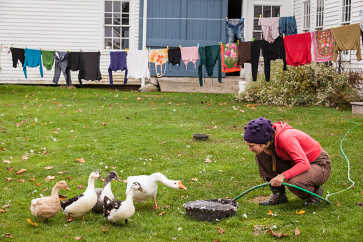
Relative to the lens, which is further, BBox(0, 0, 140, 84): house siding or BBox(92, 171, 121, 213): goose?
BBox(0, 0, 140, 84): house siding

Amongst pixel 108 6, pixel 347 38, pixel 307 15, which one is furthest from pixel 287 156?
pixel 108 6

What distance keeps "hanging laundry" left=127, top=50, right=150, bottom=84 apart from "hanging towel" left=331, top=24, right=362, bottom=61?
6.56 m

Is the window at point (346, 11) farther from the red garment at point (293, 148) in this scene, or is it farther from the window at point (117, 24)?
the red garment at point (293, 148)

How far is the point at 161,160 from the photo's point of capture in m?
7.49

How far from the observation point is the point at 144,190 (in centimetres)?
504

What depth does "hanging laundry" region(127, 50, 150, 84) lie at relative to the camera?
625 inches

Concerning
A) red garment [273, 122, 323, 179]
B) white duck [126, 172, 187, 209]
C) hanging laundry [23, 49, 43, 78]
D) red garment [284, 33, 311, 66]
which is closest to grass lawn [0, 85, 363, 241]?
white duck [126, 172, 187, 209]

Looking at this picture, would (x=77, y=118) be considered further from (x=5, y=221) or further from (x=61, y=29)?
(x=61, y=29)

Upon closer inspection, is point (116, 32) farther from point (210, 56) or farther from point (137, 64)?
point (210, 56)

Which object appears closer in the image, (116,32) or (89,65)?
(89,65)

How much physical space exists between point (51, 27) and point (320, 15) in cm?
1017

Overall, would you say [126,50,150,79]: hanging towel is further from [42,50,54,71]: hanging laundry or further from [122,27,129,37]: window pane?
[122,27,129,37]: window pane

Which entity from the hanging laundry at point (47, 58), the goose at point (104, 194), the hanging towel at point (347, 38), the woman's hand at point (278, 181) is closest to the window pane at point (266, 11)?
the hanging towel at point (347, 38)

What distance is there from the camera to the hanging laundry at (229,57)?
1364 cm
